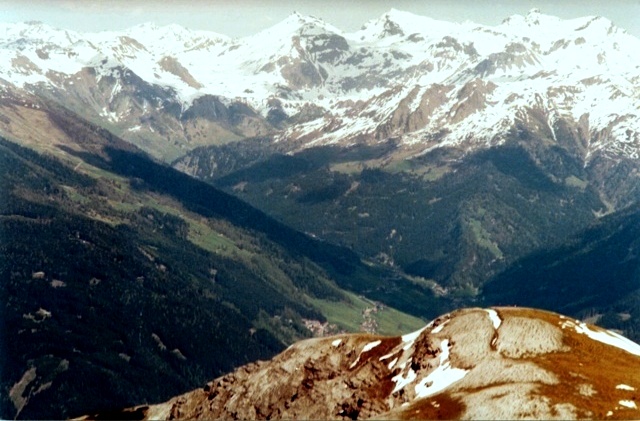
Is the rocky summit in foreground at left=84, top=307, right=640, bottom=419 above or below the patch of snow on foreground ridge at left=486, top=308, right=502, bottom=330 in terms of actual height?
below

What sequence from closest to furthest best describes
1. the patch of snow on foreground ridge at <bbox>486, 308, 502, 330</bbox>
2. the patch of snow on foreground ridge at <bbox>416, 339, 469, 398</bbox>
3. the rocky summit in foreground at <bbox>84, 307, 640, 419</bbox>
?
the rocky summit in foreground at <bbox>84, 307, 640, 419</bbox> → the patch of snow on foreground ridge at <bbox>416, 339, 469, 398</bbox> → the patch of snow on foreground ridge at <bbox>486, 308, 502, 330</bbox>

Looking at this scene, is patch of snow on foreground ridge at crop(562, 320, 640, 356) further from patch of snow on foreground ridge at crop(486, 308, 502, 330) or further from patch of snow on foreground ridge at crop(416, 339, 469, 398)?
patch of snow on foreground ridge at crop(416, 339, 469, 398)

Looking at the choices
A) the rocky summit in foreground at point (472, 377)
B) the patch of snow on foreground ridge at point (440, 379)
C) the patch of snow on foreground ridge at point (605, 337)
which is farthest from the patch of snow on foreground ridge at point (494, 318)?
the patch of snow on foreground ridge at point (440, 379)

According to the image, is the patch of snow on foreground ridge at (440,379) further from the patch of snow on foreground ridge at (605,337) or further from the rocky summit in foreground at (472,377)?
the patch of snow on foreground ridge at (605,337)

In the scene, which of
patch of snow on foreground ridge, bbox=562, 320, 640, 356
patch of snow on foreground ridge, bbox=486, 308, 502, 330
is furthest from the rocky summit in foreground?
patch of snow on foreground ridge, bbox=562, 320, 640, 356

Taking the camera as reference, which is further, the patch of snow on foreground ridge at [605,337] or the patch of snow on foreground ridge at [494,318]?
the patch of snow on foreground ridge at [494,318]

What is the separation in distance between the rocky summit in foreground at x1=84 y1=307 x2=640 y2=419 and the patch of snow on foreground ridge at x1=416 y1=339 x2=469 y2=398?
20 cm

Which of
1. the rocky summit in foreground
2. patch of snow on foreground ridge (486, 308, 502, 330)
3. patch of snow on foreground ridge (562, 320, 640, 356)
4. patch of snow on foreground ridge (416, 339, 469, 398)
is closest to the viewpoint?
the rocky summit in foreground

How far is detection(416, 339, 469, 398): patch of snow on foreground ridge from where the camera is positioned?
514 feet

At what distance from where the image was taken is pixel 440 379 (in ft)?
528

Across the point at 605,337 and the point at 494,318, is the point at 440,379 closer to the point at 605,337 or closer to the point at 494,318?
the point at 494,318

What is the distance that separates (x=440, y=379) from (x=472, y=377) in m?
7.53

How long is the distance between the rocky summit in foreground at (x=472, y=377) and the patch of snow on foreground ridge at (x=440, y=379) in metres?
0.20

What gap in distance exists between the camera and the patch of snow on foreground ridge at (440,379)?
514ft
